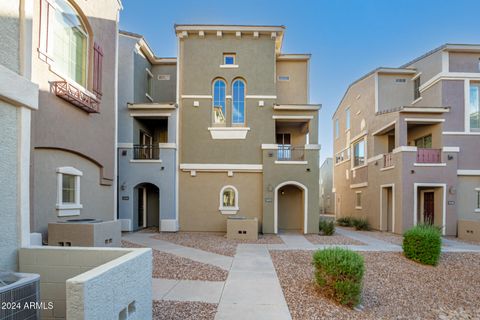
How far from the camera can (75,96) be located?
7.79m

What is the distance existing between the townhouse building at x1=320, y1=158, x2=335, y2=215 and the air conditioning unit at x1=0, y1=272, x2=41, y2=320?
1075 inches

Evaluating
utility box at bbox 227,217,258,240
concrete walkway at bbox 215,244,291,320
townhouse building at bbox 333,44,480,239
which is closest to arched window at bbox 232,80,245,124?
utility box at bbox 227,217,258,240

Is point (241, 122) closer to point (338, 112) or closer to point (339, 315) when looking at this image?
point (339, 315)

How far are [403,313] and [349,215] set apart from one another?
53.0ft

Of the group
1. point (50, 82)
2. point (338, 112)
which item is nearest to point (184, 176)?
point (50, 82)

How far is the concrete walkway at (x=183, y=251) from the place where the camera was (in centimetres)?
814

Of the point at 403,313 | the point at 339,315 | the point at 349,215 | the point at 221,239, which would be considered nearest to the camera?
the point at 339,315

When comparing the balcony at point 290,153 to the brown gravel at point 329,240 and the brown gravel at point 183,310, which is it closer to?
the brown gravel at point 329,240

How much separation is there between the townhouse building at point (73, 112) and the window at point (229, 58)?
5.50 m

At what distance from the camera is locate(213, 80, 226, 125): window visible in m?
14.4

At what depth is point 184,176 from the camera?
46.1 ft

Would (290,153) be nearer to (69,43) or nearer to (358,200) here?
(358,200)

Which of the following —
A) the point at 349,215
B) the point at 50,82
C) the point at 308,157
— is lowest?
the point at 349,215

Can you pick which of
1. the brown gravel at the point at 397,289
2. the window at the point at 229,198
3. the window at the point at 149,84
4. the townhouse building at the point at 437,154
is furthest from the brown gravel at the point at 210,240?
the window at the point at 149,84
